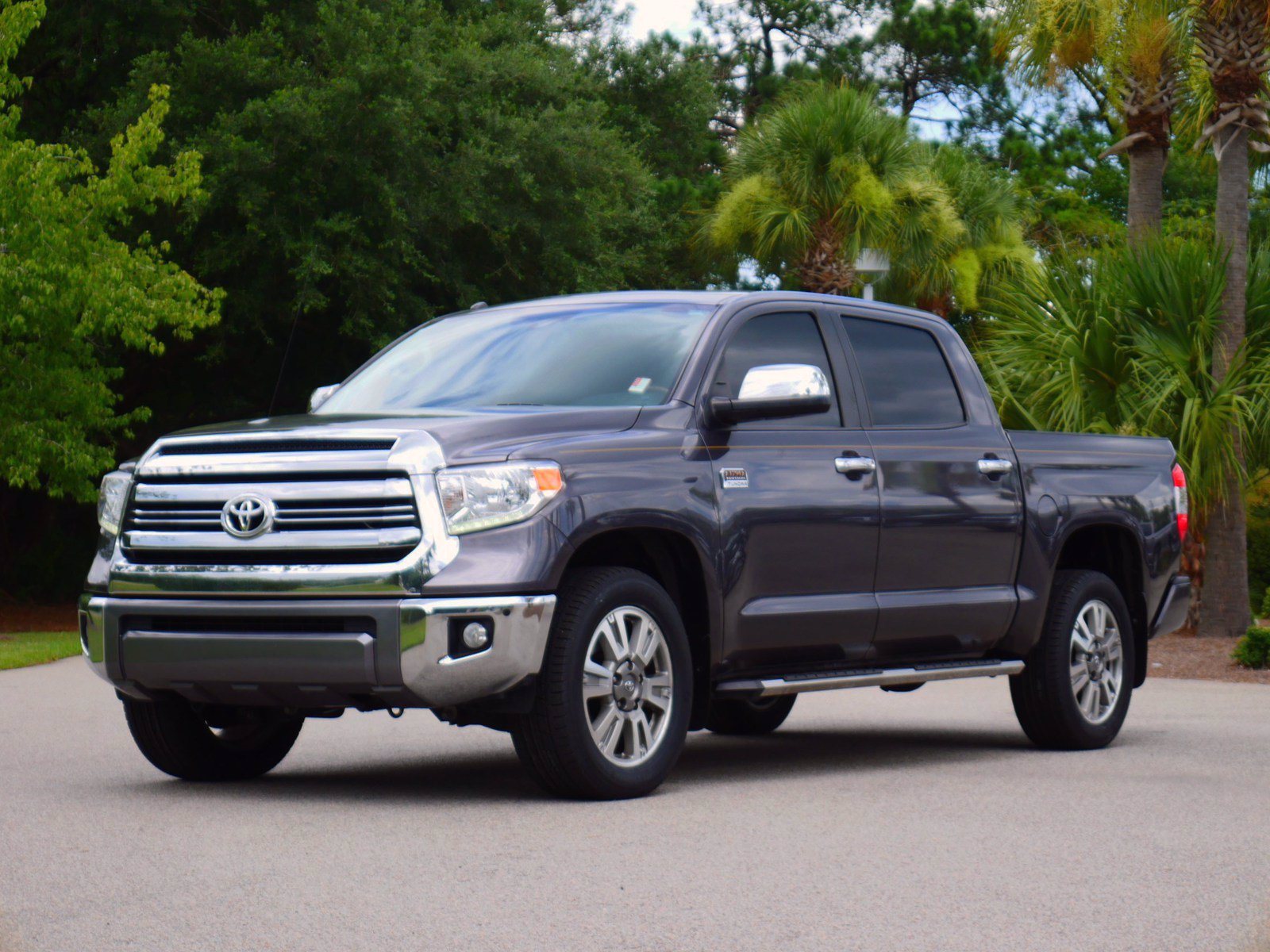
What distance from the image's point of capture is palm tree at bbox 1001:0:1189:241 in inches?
787

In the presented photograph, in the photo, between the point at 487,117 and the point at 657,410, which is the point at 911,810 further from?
the point at 487,117

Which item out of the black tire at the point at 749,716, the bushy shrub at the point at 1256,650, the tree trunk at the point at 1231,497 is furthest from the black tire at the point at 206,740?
the tree trunk at the point at 1231,497

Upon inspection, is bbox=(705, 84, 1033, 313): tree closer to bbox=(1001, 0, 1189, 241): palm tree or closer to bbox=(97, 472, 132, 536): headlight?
bbox=(1001, 0, 1189, 241): palm tree

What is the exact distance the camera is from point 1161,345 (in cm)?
1775

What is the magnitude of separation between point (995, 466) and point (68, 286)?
593 inches

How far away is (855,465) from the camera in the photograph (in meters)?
8.48

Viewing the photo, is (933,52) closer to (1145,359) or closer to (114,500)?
(1145,359)

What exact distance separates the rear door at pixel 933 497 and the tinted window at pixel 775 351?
0.75ft

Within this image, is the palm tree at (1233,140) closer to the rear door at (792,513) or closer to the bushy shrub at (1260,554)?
the bushy shrub at (1260,554)

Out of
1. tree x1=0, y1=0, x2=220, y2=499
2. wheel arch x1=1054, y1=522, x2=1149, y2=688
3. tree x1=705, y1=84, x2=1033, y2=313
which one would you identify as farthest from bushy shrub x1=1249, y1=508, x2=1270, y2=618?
wheel arch x1=1054, y1=522, x2=1149, y2=688

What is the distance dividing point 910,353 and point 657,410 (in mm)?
2019

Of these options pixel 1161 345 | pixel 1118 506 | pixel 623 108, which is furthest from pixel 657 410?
pixel 623 108

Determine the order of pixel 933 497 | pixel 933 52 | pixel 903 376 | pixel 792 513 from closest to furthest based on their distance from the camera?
pixel 792 513 < pixel 933 497 < pixel 903 376 < pixel 933 52

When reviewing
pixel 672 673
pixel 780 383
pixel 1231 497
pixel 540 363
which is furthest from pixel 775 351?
pixel 1231 497
